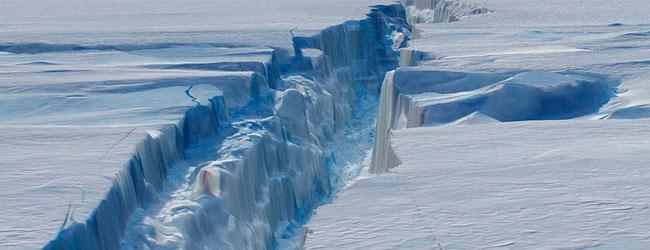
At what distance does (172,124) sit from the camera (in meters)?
5.05

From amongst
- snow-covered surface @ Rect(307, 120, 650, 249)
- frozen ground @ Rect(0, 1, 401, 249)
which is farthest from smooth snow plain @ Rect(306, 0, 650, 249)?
frozen ground @ Rect(0, 1, 401, 249)

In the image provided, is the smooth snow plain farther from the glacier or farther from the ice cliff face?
the ice cliff face

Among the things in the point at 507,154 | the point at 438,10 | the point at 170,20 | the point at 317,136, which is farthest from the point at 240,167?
the point at 438,10

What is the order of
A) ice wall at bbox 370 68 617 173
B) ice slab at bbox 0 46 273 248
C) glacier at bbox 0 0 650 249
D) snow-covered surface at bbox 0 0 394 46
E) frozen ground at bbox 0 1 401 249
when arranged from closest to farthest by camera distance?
1. glacier at bbox 0 0 650 249
2. ice slab at bbox 0 46 273 248
3. frozen ground at bbox 0 1 401 249
4. ice wall at bbox 370 68 617 173
5. snow-covered surface at bbox 0 0 394 46

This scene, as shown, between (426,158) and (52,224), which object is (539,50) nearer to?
(426,158)

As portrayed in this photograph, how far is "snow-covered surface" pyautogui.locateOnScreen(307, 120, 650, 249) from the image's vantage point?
299 cm

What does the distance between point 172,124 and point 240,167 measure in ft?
1.30

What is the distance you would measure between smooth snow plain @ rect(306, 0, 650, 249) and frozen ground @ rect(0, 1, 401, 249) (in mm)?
720

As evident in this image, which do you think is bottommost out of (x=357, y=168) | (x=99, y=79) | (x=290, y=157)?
(x=357, y=168)

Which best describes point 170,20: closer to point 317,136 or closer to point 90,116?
point 317,136

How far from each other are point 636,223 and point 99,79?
13.3 ft

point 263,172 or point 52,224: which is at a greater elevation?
point 52,224

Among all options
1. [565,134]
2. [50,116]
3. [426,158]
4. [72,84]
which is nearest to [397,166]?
[426,158]

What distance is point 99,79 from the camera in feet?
20.9
